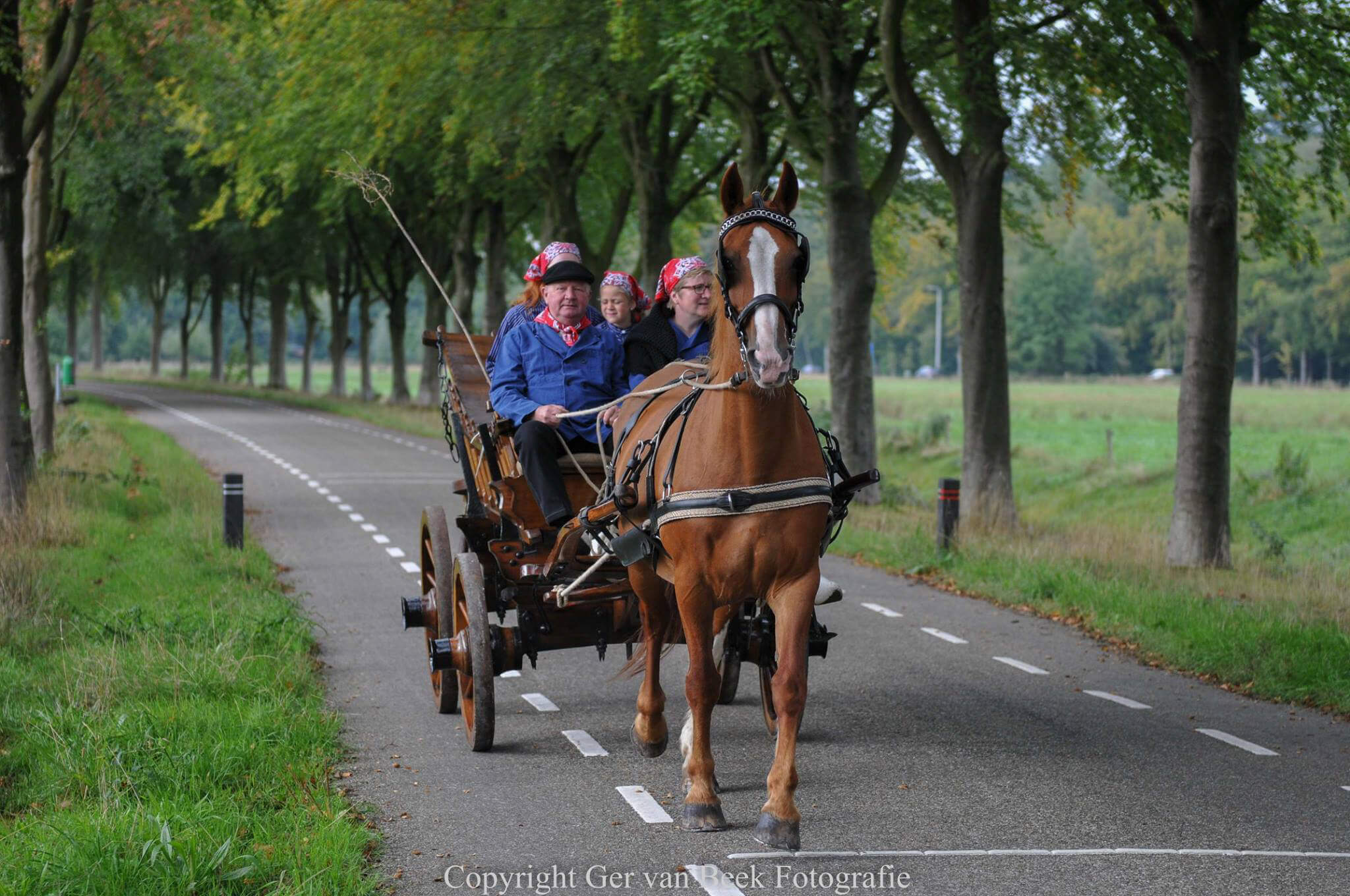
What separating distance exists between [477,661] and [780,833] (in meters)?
2.15

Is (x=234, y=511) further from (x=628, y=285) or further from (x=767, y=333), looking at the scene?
(x=767, y=333)

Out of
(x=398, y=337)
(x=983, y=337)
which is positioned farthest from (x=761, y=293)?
(x=398, y=337)


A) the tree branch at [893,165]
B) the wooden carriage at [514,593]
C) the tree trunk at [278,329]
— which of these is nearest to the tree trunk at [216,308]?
the tree trunk at [278,329]

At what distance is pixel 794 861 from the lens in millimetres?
5645

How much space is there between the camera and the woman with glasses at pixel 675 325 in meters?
7.72

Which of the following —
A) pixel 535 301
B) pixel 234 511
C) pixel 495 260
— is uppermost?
pixel 495 260

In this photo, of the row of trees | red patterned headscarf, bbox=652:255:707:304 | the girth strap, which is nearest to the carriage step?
red patterned headscarf, bbox=652:255:707:304

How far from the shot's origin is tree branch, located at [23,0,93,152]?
15531 mm

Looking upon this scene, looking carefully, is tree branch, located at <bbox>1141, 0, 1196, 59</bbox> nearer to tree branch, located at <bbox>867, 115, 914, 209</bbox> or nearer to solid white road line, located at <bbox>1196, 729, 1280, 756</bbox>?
tree branch, located at <bbox>867, 115, 914, 209</bbox>

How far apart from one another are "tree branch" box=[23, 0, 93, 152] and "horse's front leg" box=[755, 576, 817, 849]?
12157mm

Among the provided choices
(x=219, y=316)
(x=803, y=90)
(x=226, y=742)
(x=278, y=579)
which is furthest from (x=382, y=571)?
(x=219, y=316)

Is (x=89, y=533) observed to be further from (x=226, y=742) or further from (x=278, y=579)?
(x=226, y=742)

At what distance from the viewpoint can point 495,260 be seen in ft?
124

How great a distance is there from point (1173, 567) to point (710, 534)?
29.8ft
